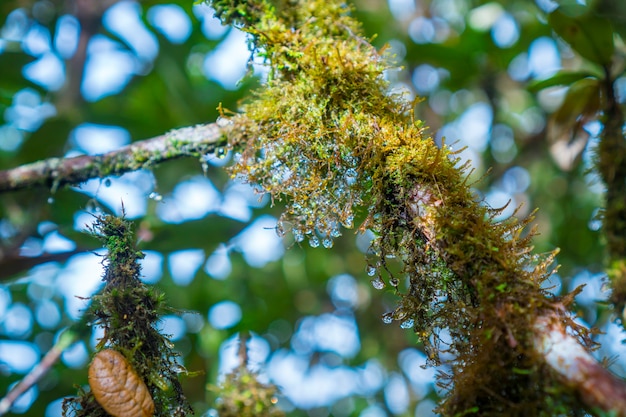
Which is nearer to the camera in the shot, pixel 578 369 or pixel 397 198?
pixel 578 369

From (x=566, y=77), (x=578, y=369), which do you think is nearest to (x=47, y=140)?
(x=566, y=77)

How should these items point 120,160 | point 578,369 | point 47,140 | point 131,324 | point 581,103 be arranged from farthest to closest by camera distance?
point 47,140 < point 581,103 < point 120,160 < point 131,324 < point 578,369

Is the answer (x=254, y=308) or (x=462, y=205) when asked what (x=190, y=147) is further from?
(x=254, y=308)

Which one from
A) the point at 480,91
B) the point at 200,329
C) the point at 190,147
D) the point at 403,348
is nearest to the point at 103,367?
the point at 190,147

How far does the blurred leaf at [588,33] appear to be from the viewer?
47.9 inches

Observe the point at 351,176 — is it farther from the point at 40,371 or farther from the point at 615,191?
the point at 40,371

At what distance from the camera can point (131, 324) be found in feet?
2.46

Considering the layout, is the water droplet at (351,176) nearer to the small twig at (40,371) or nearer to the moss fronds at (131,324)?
the moss fronds at (131,324)

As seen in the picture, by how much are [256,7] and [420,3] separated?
187 cm

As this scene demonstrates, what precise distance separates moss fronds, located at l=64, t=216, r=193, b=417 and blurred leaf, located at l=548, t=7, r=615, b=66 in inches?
41.1

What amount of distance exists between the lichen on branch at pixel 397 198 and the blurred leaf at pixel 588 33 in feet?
1.80

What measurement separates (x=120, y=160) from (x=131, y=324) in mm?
414

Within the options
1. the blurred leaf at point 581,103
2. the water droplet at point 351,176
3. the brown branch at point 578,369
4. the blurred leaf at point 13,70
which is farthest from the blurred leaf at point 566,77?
the blurred leaf at point 13,70

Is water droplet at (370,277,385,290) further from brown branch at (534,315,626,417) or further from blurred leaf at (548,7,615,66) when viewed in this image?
blurred leaf at (548,7,615,66)
